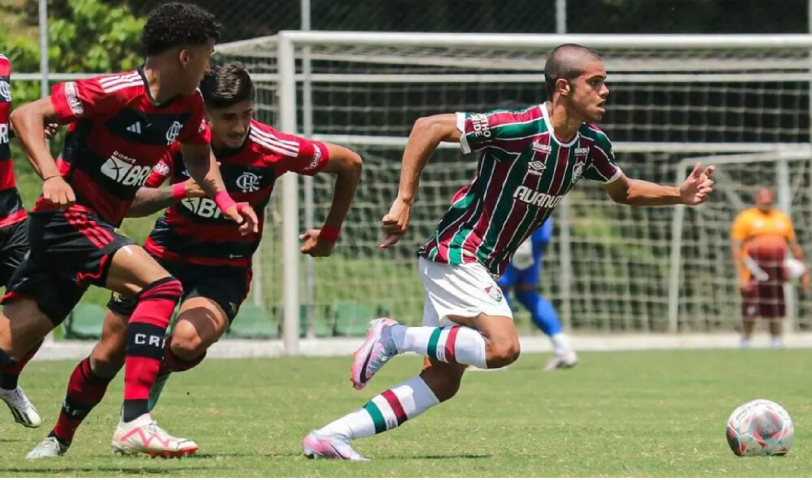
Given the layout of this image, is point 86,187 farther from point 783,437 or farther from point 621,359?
point 621,359

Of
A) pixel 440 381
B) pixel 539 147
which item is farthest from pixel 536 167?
pixel 440 381

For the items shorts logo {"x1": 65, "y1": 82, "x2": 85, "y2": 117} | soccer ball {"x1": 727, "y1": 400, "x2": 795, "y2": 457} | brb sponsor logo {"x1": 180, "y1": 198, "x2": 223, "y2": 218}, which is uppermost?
shorts logo {"x1": 65, "y1": 82, "x2": 85, "y2": 117}

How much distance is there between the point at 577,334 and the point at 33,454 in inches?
512

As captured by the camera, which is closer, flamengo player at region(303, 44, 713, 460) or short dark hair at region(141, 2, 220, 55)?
short dark hair at region(141, 2, 220, 55)

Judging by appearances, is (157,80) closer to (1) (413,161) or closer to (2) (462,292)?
(1) (413,161)

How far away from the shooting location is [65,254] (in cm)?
607

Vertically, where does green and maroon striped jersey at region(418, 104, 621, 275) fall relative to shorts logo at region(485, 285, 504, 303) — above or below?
above

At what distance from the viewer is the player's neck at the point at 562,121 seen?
664cm

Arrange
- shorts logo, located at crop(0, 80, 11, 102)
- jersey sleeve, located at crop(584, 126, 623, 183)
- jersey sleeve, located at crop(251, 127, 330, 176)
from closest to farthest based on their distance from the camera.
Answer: jersey sleeve, located at crop(584, 126, 623, 183) → jersey sleeve, located at crop(251, 127, 330, 176) → shorts logo, located at crop(0, 80, 11, 102)

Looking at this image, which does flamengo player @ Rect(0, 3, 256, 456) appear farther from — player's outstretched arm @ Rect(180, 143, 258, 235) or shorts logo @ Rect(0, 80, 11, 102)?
shorts logo @ Rect(0, 80, 11, 102)

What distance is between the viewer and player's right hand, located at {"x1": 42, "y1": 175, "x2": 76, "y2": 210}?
18.3 feet

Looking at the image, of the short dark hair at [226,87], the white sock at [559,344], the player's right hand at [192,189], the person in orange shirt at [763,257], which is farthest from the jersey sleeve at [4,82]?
the person in orange shirt at [763,257]

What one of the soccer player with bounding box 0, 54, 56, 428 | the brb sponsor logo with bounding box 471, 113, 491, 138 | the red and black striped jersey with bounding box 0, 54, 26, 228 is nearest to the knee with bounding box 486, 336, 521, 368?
the brb sponsor logo with bounding box 471, 113, 491, 138

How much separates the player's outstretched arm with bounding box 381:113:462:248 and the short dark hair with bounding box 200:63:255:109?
37.3 inches
